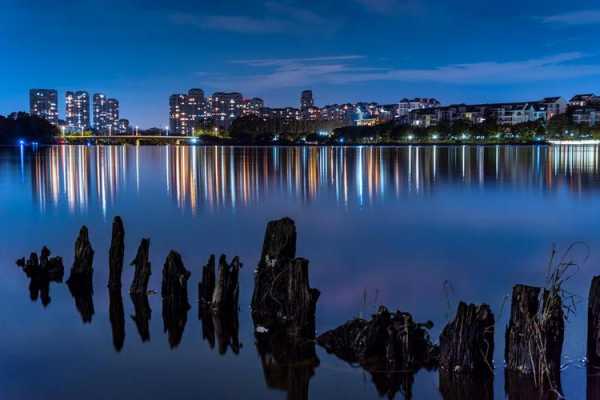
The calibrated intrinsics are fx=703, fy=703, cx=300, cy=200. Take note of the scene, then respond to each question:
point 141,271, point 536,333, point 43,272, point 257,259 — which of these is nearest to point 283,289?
point 141,271

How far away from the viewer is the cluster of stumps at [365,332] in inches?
364

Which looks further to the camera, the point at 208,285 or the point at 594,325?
the point at 208,285

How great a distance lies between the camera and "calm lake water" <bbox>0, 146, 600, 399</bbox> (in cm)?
1010

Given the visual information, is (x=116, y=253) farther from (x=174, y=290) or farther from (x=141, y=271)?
(x=174, y=290)

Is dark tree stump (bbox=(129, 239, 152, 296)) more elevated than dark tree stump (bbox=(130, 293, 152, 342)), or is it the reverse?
dark tree stump (bbox=(129, 239, 152, 296))

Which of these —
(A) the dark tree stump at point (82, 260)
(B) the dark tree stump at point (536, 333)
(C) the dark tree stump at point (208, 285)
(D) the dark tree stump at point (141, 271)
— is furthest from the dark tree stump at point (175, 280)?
(B) the dark tree stump at point (536, 333)

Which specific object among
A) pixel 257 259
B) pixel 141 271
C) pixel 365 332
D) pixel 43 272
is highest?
pixel 141 271

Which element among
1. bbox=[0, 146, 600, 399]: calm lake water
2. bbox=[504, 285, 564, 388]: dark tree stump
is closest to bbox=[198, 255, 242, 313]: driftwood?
bbox=[0, 146, 600, 399]: calm lake water

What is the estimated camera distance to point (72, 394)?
9.60 metres

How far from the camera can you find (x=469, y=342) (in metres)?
9.52

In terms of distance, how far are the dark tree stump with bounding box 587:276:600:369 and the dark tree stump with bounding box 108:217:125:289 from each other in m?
9.24

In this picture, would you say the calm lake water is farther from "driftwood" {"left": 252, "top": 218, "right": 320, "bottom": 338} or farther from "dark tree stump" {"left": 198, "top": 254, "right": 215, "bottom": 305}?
"driftwood" {"left": 252, "top": 218, "right": 320, "bottom": 338}

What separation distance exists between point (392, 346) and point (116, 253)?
280 inches

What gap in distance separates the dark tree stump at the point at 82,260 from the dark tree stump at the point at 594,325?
10.4 meters
